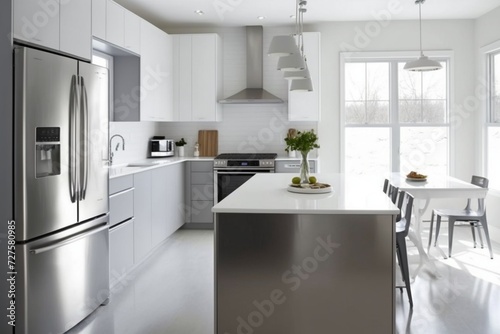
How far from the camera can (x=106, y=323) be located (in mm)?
3051

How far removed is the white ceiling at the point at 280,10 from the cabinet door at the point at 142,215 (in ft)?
7.28

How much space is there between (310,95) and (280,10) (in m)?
1.20

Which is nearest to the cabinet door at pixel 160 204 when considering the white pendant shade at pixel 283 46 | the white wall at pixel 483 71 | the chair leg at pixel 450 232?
the white pendant shade at pixel 283 46

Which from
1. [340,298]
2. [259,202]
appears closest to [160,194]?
[259,202]

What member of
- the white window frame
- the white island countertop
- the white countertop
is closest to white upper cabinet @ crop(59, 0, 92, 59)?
the white countertop

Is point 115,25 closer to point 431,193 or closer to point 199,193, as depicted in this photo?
point 199,193

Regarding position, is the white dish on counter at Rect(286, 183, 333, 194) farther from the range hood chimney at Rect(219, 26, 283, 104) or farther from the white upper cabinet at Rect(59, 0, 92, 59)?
the range hood chimney at Rect(219, 26, 283, 104)

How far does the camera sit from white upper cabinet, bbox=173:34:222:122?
6141 millimetres

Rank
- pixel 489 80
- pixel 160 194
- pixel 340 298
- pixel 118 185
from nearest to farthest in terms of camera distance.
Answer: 1. pixel 340 298
2. pixel 118 185
3. pixel 160 194
4. pixel 489 80

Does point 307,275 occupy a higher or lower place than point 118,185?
lower

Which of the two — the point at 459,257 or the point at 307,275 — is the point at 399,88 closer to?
the point at 459,257

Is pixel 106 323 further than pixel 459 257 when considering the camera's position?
No

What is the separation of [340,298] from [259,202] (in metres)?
0.70

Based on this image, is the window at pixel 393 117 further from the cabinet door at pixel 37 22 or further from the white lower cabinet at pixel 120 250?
the cabinet door at pixel 37 22
